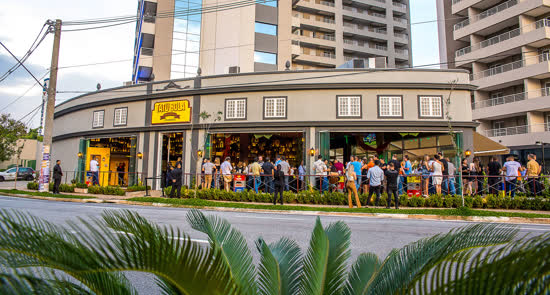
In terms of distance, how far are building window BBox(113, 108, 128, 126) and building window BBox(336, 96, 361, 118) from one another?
14.9 m

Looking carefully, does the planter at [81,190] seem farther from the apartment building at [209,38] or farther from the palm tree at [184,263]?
the palm tree at [184,263]

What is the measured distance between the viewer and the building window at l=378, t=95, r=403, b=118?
20.3 metres

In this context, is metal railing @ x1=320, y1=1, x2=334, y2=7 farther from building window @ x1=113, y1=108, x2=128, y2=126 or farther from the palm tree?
the palm tree

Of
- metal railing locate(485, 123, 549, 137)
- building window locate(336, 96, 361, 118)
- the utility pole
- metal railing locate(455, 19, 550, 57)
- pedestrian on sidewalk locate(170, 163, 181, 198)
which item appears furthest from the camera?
metal railing locate(455, 19, 550, 57)

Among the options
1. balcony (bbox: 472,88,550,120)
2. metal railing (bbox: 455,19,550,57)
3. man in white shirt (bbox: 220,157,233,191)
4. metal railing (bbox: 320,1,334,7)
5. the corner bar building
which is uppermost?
metal railing (bbox: 320,1,334,7)

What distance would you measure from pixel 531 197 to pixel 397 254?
16.0 meters

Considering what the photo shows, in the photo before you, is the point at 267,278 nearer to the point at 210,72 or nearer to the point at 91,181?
the point at 91,181

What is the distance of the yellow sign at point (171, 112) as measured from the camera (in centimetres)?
2256

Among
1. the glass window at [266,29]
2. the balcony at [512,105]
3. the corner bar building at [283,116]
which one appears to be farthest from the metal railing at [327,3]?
the corner bar building at [283,116]

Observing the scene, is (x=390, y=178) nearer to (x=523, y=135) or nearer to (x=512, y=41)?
(x=523, y=135)

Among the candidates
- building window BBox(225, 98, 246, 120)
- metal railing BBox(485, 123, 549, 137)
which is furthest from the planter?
metal railing BBox(485, 123, 549, 137)

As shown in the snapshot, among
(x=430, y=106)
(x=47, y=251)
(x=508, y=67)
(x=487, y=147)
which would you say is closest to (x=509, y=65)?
(x=508, y=67)

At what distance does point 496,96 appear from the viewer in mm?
36156

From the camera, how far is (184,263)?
1.44 m
